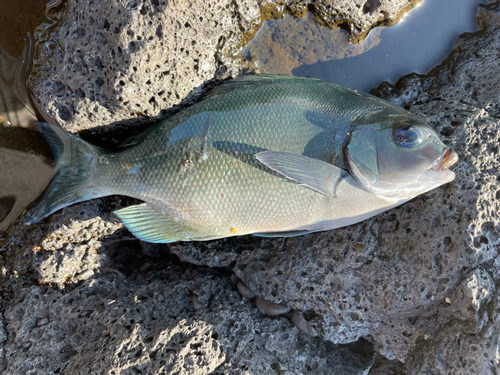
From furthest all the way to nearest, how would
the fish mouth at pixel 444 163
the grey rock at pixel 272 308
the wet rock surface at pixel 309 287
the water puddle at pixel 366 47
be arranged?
the water puddle at pixel 366 47
the grey rock at pixel 272 308
the wet rock surface at pixel 309 287
the fish mouth at pixel 444 163

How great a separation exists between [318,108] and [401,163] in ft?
1.96

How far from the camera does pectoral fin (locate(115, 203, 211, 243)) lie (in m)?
2.04

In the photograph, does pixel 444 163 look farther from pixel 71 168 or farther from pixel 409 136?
pixel 71 168

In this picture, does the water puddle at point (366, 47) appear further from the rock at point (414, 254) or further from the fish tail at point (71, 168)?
the fish tail at point (71, 168)

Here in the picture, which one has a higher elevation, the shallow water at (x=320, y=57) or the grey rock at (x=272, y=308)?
the shallow water at (x=320, y=57)

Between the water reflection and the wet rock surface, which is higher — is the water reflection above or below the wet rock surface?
above

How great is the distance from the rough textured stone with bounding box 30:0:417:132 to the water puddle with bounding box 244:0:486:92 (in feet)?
0.31

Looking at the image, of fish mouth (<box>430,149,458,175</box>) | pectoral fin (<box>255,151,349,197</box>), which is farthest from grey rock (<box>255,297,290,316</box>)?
fish mouth (<box>430,149,458,175</box>)

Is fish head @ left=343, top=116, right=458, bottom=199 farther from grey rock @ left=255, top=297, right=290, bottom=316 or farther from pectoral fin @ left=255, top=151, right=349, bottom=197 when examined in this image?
grey rock @ left=255, top=297, right=290, bottom=316

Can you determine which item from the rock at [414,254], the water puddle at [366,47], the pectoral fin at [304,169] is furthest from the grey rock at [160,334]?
the water puddle at [366,47]

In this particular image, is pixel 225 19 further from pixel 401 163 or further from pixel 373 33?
pixel 401 163

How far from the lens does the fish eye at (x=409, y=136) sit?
1682 mm

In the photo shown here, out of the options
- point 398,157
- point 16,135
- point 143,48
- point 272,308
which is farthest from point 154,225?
point 398,157

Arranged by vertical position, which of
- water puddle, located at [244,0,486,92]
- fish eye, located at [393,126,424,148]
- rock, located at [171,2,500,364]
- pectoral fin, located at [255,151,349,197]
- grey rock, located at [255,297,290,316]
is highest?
water puddle, located at [244,0,486,92]
